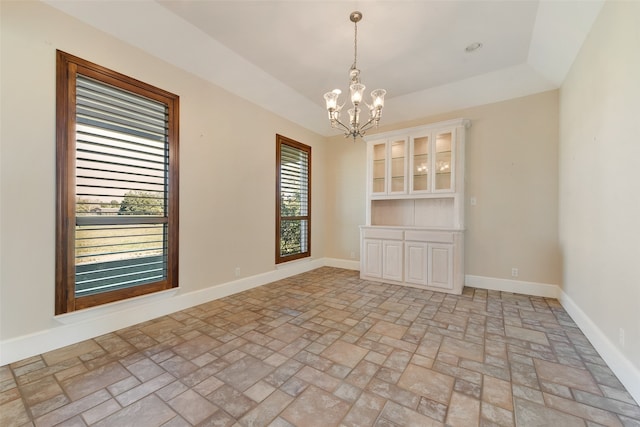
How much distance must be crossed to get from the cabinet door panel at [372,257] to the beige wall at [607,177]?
96.4 inches

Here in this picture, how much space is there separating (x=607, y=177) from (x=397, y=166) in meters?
2.73

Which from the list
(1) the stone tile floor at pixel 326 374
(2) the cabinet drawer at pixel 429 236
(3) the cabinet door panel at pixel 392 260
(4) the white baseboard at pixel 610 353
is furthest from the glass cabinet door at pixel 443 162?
(4) the white baseboard at pixel 610 353

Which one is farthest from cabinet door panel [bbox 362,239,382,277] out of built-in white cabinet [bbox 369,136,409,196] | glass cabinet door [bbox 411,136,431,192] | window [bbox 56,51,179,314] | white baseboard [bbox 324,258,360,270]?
window [bbox 56,51,179,314]

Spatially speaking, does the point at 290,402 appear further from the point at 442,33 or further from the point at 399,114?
the point at 399,114

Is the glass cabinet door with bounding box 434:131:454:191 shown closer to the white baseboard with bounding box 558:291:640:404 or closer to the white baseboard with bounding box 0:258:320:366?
the white baseboard with bounding box 558:291:640:404

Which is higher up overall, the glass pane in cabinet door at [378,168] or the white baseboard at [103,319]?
the glass pane in cabinet door at [378,168]

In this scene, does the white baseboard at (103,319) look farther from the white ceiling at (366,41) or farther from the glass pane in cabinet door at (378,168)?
the glass pane in cabinet door at (378,168)

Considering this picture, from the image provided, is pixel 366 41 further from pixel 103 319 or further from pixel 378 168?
pixel 103 319

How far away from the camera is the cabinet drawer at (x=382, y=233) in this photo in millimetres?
4348

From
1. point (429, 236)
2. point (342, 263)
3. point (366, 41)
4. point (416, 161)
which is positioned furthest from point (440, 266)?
point (366, 41)

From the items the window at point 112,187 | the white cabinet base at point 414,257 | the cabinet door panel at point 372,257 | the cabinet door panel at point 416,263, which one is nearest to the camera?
the window at point 112,187

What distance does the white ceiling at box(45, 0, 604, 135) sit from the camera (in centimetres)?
254

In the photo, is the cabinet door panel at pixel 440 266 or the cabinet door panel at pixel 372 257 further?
the cabinet door panel at pixel 372 257

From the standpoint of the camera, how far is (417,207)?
471 cm
